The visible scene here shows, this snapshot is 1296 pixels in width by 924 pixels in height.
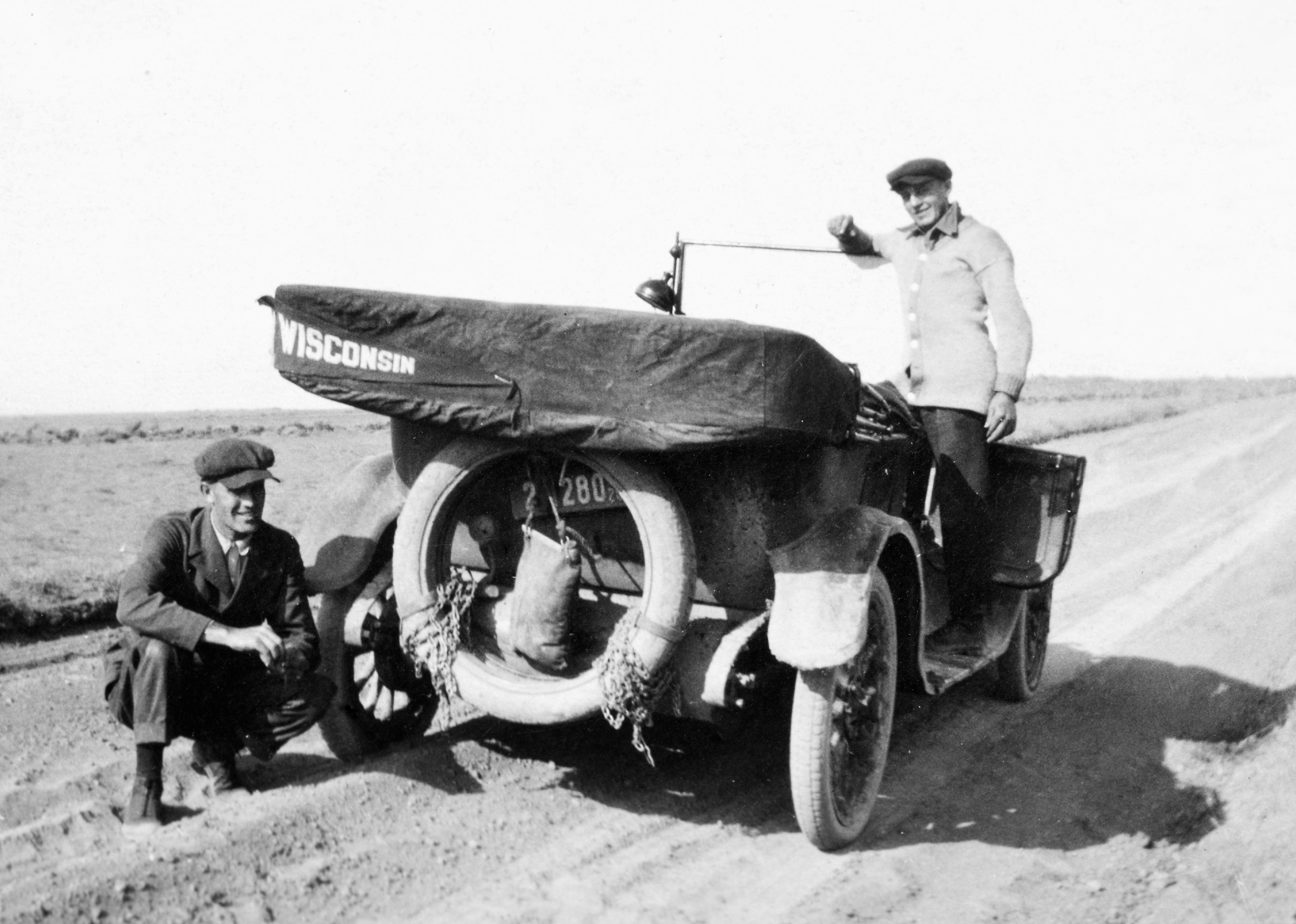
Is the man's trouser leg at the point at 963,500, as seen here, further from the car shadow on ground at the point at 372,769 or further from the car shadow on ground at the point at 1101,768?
the car shadow on ground at the point at 372,769

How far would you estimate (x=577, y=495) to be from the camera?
399cm

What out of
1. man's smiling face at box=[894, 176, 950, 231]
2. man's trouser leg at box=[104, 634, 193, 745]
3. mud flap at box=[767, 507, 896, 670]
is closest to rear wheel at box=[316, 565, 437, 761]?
man's trouser leg at box=[104, 634, 193, 745]

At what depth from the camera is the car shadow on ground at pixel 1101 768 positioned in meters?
4.41

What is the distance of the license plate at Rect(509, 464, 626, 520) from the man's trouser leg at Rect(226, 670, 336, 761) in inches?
40.8

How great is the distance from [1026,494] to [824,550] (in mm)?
2159

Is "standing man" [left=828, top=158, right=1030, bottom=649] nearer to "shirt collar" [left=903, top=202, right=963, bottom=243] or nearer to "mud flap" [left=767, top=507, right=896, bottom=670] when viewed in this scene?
"shirt collar" [left=903, top=202, right=963, bottom=243]

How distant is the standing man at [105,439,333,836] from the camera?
3.79 metres

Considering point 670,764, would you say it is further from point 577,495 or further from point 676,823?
point 577,495

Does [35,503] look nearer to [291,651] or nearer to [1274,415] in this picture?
[291,651]

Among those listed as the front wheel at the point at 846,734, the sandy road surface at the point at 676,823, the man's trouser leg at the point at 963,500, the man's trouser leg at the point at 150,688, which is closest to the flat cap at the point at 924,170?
the man's trouser leg at the point at 963,500

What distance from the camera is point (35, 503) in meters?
10.2

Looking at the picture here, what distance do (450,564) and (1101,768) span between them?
317 cm

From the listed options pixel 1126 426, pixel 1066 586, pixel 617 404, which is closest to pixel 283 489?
pixel 1066 586

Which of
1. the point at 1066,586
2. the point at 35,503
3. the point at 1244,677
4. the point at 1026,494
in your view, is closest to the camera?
the point at 1026,494
